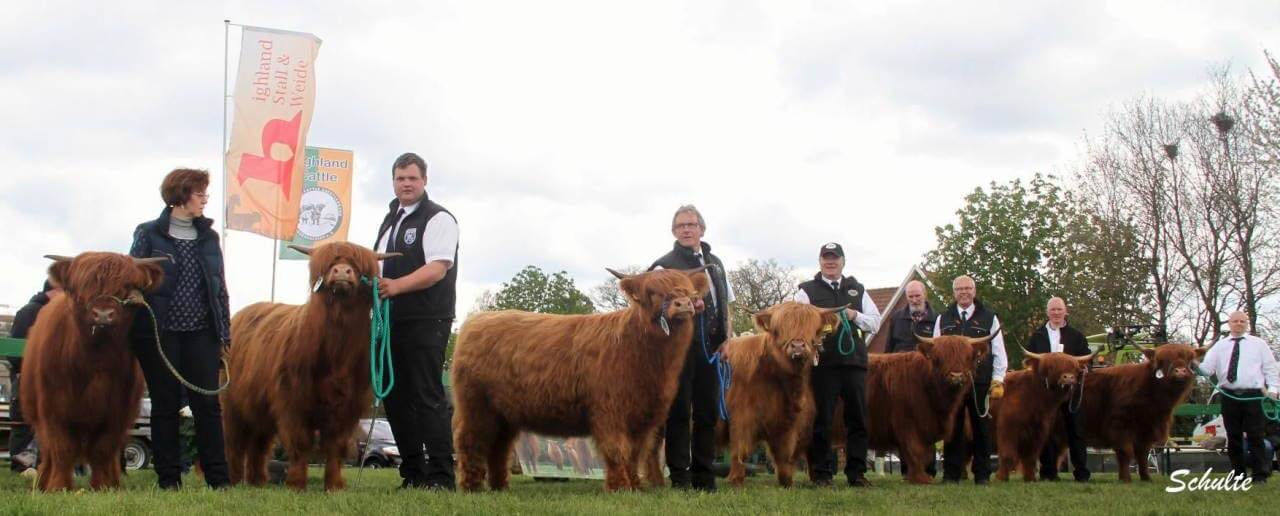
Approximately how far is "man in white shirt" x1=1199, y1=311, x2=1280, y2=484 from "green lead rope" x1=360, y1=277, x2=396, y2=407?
8.62m

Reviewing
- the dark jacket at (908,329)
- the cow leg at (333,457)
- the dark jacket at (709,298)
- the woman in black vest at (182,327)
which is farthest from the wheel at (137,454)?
the dark jacket at (709,298)

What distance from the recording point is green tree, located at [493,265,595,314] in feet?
210

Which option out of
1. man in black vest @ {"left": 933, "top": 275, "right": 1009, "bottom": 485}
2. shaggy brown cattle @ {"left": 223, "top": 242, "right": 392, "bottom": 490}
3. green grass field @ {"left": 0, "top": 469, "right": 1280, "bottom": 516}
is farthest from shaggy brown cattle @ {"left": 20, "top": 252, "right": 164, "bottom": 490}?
man in black vest @ {"left": 933, "top": 275, "right": 1009, "bottom": 485}

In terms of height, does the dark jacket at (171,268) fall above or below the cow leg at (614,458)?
above

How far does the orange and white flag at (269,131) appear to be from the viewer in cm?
1902

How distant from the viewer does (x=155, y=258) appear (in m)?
7.33

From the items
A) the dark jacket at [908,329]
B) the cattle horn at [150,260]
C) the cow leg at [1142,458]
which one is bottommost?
the cow leg at [1142,458]

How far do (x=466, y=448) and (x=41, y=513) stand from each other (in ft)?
11.6

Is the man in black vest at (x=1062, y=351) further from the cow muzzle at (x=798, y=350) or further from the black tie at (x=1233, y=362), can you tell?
the cow muzzle at (x=798, y=350)

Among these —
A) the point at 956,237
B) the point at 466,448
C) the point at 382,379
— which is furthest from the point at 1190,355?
the point at 956,237

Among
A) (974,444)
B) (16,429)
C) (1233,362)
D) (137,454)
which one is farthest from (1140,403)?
(137,454)

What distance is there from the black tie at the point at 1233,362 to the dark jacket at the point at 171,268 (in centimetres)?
971

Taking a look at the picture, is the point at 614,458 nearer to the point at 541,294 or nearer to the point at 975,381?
the point at 975,381

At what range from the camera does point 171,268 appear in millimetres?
7457
